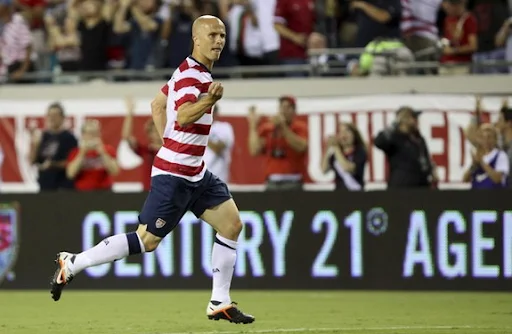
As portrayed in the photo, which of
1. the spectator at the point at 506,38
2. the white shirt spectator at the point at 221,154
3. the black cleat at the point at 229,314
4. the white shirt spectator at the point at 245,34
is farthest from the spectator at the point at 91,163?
the black cleat at the point at 229,314

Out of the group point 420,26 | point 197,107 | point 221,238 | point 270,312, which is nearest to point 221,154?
point 420,26

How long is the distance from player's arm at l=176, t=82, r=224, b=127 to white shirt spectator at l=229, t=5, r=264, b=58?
8604 millimetres

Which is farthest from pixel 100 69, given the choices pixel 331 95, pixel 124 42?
pixel 331 95

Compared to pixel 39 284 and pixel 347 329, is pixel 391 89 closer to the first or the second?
pixel 39 284

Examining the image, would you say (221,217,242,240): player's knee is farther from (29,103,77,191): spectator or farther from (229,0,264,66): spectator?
(229,0,264,66): spectator

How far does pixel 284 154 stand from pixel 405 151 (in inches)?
62.3

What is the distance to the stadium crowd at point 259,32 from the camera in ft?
60.0

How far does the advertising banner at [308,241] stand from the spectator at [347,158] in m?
0.87

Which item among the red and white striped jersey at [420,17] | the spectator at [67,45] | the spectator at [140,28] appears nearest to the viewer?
the red and white striped jersey at [420,17]

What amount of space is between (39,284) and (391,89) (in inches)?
→ 221

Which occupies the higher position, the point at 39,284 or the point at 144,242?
the point at 144,242

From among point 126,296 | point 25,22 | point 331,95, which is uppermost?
point 25,22

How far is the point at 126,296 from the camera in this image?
1544cm

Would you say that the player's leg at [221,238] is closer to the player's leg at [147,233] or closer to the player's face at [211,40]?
the player's leg at [147,233]
